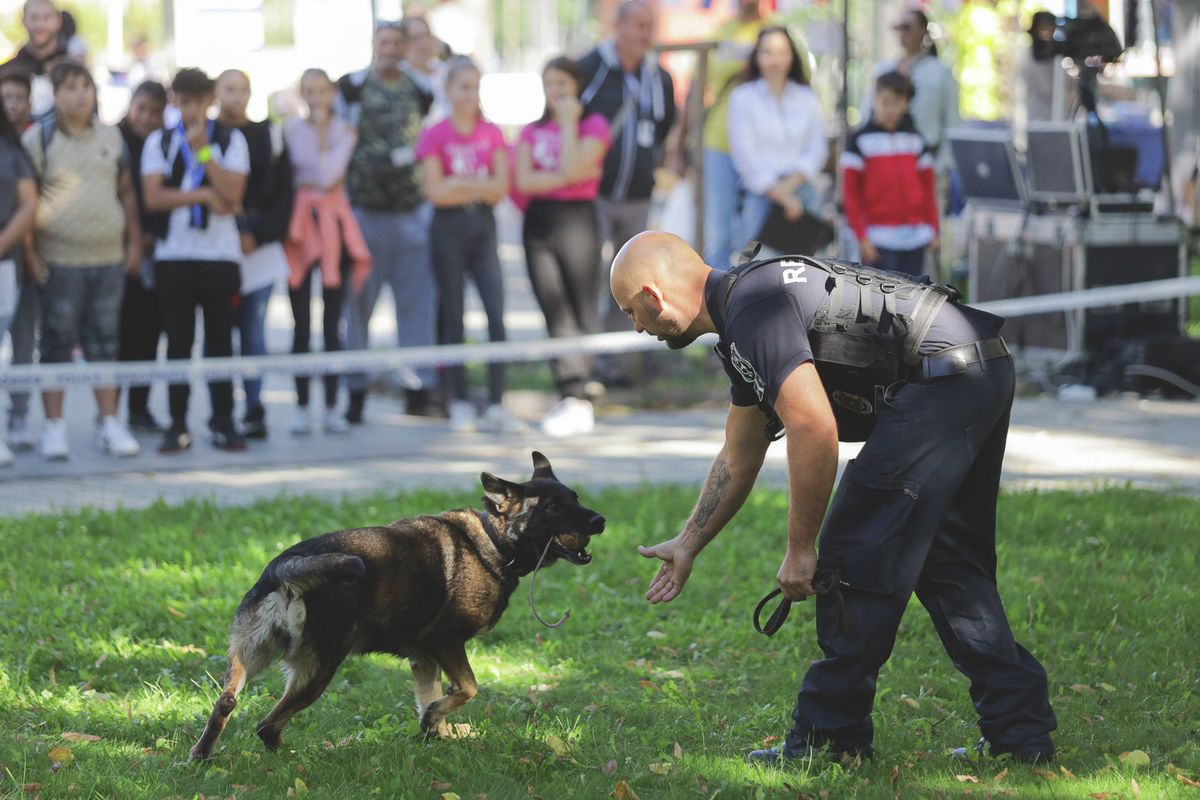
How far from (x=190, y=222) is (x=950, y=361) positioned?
6685 millimetres

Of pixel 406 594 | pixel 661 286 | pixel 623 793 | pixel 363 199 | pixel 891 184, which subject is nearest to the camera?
pixel 661 286

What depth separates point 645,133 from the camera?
1181cm

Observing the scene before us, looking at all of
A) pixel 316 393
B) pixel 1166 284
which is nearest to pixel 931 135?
pixel 1166 284

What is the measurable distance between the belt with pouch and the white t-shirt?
658cm

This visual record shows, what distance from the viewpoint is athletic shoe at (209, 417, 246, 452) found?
33.9ft

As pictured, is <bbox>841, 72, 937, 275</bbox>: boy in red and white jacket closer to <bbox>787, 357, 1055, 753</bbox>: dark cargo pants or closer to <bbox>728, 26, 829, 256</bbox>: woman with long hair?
<bbox>728, 26, 829, 256</bbox>: woman with long hair

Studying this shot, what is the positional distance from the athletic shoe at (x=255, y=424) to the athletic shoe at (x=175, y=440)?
1.69 ft

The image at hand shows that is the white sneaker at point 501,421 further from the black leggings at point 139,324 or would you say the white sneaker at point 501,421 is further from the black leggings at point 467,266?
the black leggings at point 139,324

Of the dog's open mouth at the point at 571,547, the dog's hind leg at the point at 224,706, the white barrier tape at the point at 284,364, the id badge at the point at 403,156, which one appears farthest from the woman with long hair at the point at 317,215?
the dog's hind leg at the point at 224,706

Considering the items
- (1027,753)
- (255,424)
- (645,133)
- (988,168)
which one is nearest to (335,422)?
(255,424)

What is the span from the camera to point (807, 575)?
4277 mm

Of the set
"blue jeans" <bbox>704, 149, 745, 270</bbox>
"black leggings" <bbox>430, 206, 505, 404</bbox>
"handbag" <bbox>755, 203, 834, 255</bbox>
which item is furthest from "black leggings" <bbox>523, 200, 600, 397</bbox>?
"handbag" <bbox>755, 203, 834, 255</bbox>

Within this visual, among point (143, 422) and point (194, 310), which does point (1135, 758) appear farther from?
point (143, 422)

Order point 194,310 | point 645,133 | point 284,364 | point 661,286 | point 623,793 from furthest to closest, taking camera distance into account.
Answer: point 645,133 → point 194,310 → point 284,364 → point 623,793 → point 661,286
